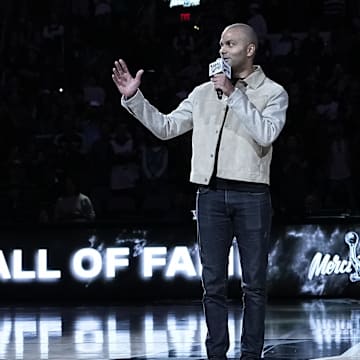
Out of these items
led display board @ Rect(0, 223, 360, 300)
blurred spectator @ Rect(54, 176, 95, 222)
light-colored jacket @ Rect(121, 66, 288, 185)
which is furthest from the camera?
blurred spectator @ Rect(54, 176, 95, 222)

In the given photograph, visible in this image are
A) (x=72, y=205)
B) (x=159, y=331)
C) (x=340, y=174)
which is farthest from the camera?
(x=340, y=174)

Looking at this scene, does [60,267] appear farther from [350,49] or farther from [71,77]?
[350,49]

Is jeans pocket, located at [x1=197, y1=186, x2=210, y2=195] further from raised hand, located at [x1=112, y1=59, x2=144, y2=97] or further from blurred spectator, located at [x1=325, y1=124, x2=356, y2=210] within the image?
blurred spectator, located at [x1=325, y1=124, x2=356, y2=210]

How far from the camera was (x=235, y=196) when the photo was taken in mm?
6828

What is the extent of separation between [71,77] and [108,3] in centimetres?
177

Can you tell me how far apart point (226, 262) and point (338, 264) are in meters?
6.43

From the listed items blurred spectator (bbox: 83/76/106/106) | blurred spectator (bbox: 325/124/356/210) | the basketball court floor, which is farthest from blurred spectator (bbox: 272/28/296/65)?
the basketball court floor

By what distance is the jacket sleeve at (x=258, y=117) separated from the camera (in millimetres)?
6559

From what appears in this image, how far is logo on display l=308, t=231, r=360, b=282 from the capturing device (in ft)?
42.9

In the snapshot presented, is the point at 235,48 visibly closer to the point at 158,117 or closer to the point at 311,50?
the point at 158,117

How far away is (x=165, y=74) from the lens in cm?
1677

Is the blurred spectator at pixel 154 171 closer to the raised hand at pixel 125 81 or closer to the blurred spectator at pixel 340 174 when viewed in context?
the blurred spectator at pixel 340 174

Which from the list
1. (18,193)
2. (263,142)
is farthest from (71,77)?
(263,142)

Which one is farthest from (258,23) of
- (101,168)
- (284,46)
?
(101,168)
